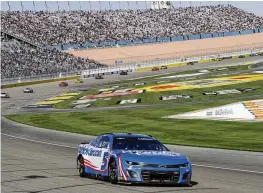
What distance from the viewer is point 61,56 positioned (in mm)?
111375

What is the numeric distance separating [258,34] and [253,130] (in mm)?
135320

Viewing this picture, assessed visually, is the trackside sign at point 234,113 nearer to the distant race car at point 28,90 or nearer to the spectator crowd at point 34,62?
the distant race car at point 28,90

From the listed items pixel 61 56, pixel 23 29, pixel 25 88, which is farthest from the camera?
pixel 23 29

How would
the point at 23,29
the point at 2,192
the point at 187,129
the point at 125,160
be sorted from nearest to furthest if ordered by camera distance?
the point at 2,192, the point at 125,160, the point at 187,129, the point at 23,29

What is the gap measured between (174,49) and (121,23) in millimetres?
14251

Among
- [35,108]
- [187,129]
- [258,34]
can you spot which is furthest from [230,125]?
[258,34]

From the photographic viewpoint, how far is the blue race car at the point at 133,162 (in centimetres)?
1464

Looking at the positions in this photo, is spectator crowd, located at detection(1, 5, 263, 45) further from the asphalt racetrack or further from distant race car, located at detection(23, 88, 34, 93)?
the asphalt racetrack

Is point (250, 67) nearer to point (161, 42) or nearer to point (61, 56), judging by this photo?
point (61, 56)

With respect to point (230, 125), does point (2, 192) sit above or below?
above

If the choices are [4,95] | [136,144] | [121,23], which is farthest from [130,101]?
[121,23]

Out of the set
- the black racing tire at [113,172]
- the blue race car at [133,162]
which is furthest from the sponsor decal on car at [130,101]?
the black racing tire at [113,172]

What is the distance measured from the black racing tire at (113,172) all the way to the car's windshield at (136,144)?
72 centimetres

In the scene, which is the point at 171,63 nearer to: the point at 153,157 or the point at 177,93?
the point at 177,93
